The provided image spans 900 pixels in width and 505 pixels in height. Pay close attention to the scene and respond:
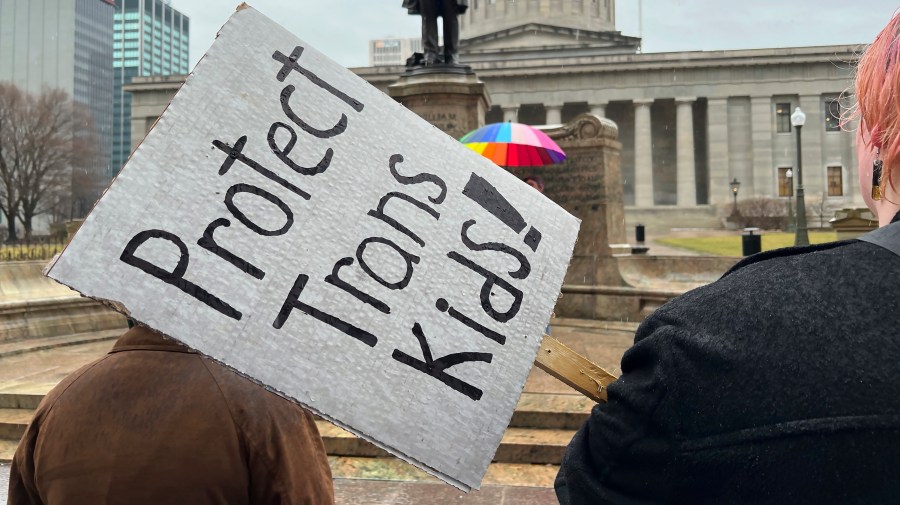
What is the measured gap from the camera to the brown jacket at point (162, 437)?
4.99 ft

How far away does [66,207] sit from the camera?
5678cm

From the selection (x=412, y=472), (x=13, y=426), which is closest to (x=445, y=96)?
(x=412, y=472)

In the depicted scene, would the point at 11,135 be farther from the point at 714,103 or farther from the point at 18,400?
the point at 714,103

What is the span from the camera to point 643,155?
58.4 meters

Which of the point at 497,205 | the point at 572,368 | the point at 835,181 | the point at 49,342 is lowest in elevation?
the point at 49,342

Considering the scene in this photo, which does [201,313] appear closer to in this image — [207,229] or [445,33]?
[207,229]

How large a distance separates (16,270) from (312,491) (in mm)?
11446

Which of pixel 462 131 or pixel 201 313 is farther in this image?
pixel 462 131

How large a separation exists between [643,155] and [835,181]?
15.6 meters

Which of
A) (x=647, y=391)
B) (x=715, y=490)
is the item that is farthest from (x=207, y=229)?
(x=715, y=490)

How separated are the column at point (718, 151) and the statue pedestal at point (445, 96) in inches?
1976

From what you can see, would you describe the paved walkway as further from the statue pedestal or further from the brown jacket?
the statue pedestal

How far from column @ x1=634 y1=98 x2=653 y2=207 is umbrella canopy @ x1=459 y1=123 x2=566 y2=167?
163 ft

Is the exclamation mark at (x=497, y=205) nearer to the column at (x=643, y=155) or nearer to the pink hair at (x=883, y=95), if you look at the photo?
the pink hair at (x=883, y=95)
